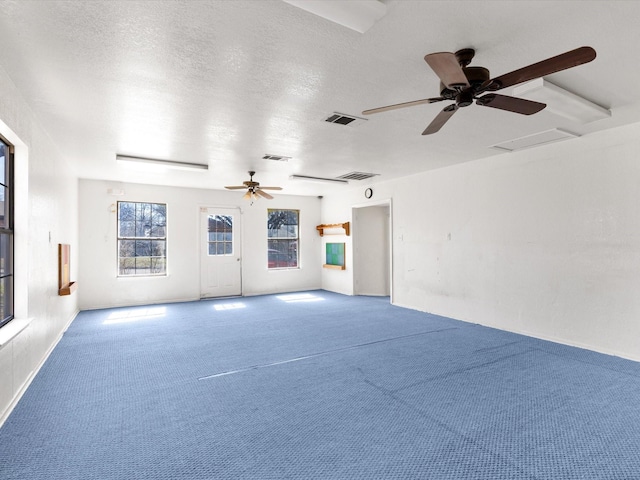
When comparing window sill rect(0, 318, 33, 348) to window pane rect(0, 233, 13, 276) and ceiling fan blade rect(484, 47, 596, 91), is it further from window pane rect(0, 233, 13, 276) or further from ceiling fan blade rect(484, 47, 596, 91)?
ceiling fan blade rect(484, 47, 596, 91)

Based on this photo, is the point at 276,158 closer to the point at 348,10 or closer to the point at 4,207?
the point at 4,207

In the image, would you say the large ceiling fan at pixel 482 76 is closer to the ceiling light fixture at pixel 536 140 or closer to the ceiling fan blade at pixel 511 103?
the ceiling fan blade at pixel 511 103

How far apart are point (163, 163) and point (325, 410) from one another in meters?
4.32

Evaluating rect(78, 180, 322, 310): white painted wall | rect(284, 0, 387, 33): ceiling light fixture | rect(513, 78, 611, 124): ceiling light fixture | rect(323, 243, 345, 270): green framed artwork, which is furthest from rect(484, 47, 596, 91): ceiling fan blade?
rect(78, 180, 322, 310): white painted wall

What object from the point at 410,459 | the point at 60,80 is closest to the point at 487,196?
the point at 410,459

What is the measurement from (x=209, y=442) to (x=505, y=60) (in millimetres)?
3263

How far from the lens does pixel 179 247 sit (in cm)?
739

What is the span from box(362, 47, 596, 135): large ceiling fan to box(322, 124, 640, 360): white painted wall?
2.23 m

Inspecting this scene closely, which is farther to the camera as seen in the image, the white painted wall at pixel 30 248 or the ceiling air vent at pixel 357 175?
the ceiling air vent at pixel 357 175

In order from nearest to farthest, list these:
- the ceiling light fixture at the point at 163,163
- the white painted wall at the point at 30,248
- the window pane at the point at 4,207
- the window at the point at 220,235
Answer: the white painted wall at the point at 30,248, the window pane at the point at 4,207, the ceiling light fixture at the point at 163,163, the window at the point at 220,235

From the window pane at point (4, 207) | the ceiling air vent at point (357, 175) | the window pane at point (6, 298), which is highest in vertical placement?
the ceiling air vent at point (357, 175)

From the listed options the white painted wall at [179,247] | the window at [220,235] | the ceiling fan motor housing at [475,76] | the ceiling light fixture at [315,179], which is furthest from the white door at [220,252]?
the ceiling fan motor housing at [475,76]

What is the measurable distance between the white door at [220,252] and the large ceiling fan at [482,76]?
6.10 m

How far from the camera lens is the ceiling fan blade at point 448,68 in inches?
73.1
